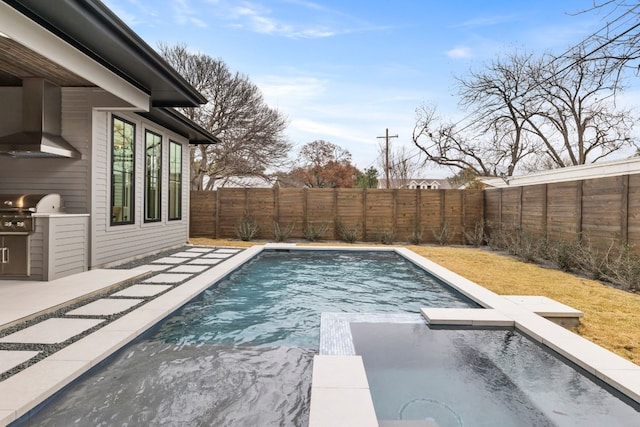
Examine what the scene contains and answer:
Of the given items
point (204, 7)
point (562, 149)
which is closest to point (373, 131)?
point (562, 149)

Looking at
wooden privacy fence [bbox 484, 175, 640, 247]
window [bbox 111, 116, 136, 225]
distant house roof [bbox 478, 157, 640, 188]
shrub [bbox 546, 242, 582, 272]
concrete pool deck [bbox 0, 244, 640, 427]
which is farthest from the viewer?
shrub [bbox 546, 242, 582, 272]

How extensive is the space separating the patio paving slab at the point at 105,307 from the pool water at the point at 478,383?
2397 millimetres

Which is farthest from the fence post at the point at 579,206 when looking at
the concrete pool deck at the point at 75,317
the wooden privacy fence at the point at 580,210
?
the concrete pool deck at the point at 75,317

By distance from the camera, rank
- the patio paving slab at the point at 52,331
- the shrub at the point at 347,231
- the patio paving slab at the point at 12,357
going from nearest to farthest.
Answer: the patio paving slab at the point at 12,357, the patio paving slab at the point at 52,331, the shrub at the point at 347,231

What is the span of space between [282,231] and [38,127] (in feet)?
25.8

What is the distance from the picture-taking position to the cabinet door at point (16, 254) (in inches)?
200

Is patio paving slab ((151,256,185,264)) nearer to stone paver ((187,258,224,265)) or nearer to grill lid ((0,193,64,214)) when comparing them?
stone paver ((187,258,224,265))

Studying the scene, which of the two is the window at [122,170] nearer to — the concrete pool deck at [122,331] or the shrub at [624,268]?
the concrete pool deck at [122,331]

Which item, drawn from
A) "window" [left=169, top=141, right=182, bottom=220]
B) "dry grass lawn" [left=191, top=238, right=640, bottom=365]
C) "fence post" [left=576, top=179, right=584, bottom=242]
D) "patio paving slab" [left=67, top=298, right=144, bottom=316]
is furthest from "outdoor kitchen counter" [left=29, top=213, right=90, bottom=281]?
"fence post" [left=576, top=179, right=584, bottom=242]

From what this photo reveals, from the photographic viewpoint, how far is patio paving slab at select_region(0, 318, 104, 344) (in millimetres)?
2997

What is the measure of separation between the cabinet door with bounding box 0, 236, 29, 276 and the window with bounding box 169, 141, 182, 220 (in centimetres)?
447

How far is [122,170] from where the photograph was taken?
280 inches

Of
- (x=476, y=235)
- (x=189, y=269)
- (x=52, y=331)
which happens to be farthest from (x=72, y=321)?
(x=476, y=235)

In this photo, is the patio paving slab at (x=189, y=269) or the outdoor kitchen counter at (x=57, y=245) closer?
the outdoor kitchen counter at (x=57, y=245)
